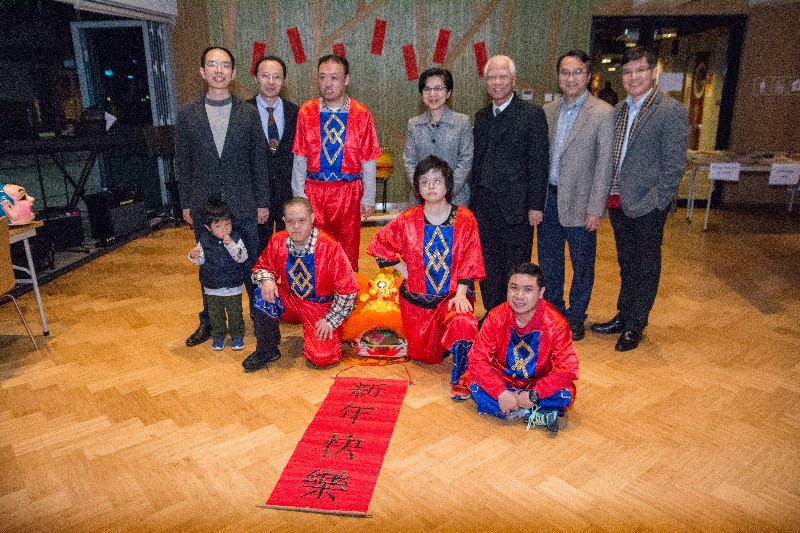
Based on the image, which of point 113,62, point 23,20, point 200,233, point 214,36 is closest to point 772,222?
point 200,233

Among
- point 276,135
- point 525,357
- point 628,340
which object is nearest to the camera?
point 525,357

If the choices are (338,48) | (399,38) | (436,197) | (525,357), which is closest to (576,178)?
(436,197)

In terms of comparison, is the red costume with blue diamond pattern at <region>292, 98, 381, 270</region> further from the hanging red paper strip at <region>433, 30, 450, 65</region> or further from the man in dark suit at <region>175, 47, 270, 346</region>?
the hanging red paper strip at <region>433, 30, 450, 65</region>

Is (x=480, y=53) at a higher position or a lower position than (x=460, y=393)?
higher

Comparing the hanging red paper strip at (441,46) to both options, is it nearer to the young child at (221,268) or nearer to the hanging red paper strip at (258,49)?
the hanging red paper strip at (258,49)

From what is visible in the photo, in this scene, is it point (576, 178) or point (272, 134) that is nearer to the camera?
point (576, 178)

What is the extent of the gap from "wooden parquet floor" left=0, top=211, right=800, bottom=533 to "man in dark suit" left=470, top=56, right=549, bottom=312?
80 cm

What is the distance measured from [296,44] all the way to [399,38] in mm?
1220

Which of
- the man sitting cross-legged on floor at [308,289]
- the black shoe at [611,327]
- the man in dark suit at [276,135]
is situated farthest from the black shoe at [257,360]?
the black shoe at [611,327]

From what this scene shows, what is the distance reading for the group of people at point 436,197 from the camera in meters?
2.98

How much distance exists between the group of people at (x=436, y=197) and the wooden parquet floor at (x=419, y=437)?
0.87ft

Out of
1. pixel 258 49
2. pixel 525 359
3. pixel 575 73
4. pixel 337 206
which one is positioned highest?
pixel 258 49

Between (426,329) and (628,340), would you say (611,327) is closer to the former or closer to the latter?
(628,340)

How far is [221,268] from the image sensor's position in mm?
3221
